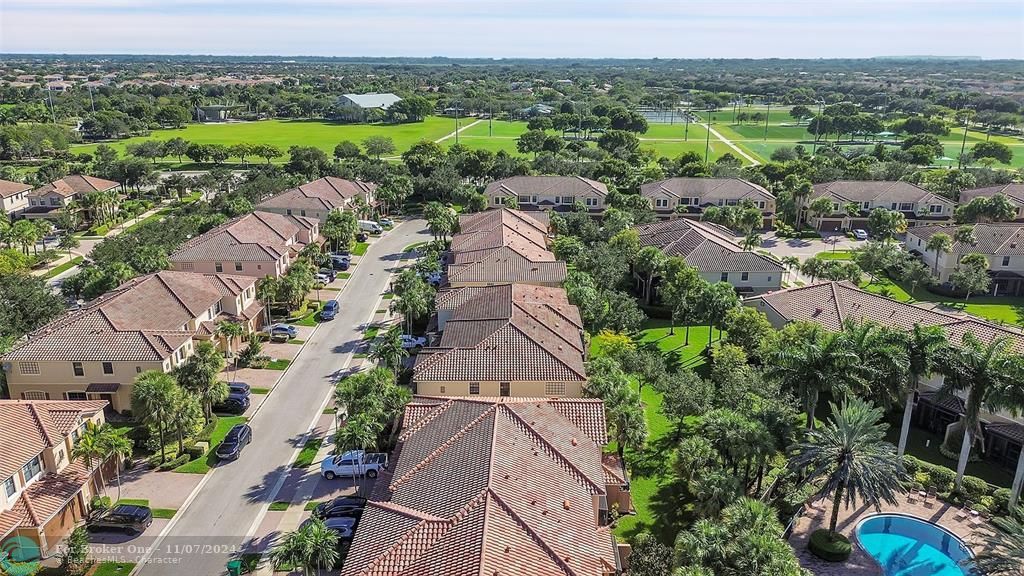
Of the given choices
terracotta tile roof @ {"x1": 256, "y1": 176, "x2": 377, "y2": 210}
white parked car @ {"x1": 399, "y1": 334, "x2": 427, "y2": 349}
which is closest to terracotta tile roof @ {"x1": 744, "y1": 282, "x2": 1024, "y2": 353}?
white parked car @ {"x1": 399, "y1": 334, "x2": 427, "y2": 349}

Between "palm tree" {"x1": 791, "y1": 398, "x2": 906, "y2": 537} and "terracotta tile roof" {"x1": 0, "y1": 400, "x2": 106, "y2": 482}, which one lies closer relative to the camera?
"palm tree" {"x1": 791, "y1": 398, "x2": 906, "y2": 537}

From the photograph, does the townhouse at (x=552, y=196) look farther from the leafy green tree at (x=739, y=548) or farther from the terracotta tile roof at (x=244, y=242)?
the leafy green tree at (x=739, y=548)

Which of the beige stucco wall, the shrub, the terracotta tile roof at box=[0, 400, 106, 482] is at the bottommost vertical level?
the shrub

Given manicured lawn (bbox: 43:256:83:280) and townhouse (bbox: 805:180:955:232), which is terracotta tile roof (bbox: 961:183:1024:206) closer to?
townhouse (bbox: 805:180:955:232)

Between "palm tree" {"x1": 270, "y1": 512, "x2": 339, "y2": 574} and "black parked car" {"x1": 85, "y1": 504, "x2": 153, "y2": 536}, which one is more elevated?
"palm tree" {"x1": 270, "y1": 512, "x2": 339, "y2": 574}

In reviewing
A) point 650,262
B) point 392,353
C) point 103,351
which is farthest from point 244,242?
point 650,262

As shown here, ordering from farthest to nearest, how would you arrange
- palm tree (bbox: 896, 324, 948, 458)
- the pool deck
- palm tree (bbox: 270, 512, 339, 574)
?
1. palm tree (bbox: 896, 324, 948, 458)
2. the pool deck
3. palm tree (bbox: 270, 512, 339, 574)

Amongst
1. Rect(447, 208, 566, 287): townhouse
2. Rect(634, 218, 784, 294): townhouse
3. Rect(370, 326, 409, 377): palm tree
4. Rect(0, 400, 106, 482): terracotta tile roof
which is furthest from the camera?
Rect(634, 218, 784, 294): townhouse

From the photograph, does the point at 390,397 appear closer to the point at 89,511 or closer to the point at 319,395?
the point at 319,395
